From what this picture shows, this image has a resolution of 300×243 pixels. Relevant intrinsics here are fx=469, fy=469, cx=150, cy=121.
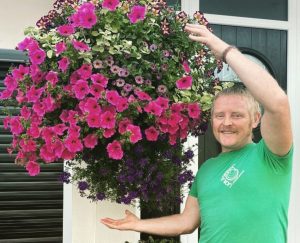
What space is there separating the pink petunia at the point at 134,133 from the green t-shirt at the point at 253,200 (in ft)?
1.19

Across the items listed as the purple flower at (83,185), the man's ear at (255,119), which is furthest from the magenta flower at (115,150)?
the man's ear at (255,119)

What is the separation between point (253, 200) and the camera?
5.56 feet

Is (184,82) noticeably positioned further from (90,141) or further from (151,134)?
(90,141)

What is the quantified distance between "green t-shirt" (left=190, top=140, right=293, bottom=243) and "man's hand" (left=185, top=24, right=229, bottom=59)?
385 mm

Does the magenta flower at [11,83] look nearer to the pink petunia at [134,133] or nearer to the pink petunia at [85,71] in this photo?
the pink petunia at [85,71]

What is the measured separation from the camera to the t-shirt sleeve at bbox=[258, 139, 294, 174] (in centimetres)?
168

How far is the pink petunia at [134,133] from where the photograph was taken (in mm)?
1844

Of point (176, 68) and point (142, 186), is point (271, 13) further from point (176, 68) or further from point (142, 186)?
point (142, 186)

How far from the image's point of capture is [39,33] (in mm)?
2074

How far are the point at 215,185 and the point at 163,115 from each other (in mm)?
352

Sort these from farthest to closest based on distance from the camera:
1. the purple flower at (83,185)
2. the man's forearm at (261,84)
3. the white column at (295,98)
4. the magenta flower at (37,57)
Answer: the white column at (295,98) → the purple flower at (83,185) → the magenta flower at (37,57) → the man's forearm at (261,84)

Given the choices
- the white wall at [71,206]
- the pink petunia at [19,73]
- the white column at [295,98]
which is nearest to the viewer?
the pink petunia at [19,73]

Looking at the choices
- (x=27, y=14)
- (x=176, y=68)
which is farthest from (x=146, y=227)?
(x=27, y=14)

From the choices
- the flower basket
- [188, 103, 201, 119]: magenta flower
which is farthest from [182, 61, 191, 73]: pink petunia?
[188, 103, 201, 119]: magenta flower
